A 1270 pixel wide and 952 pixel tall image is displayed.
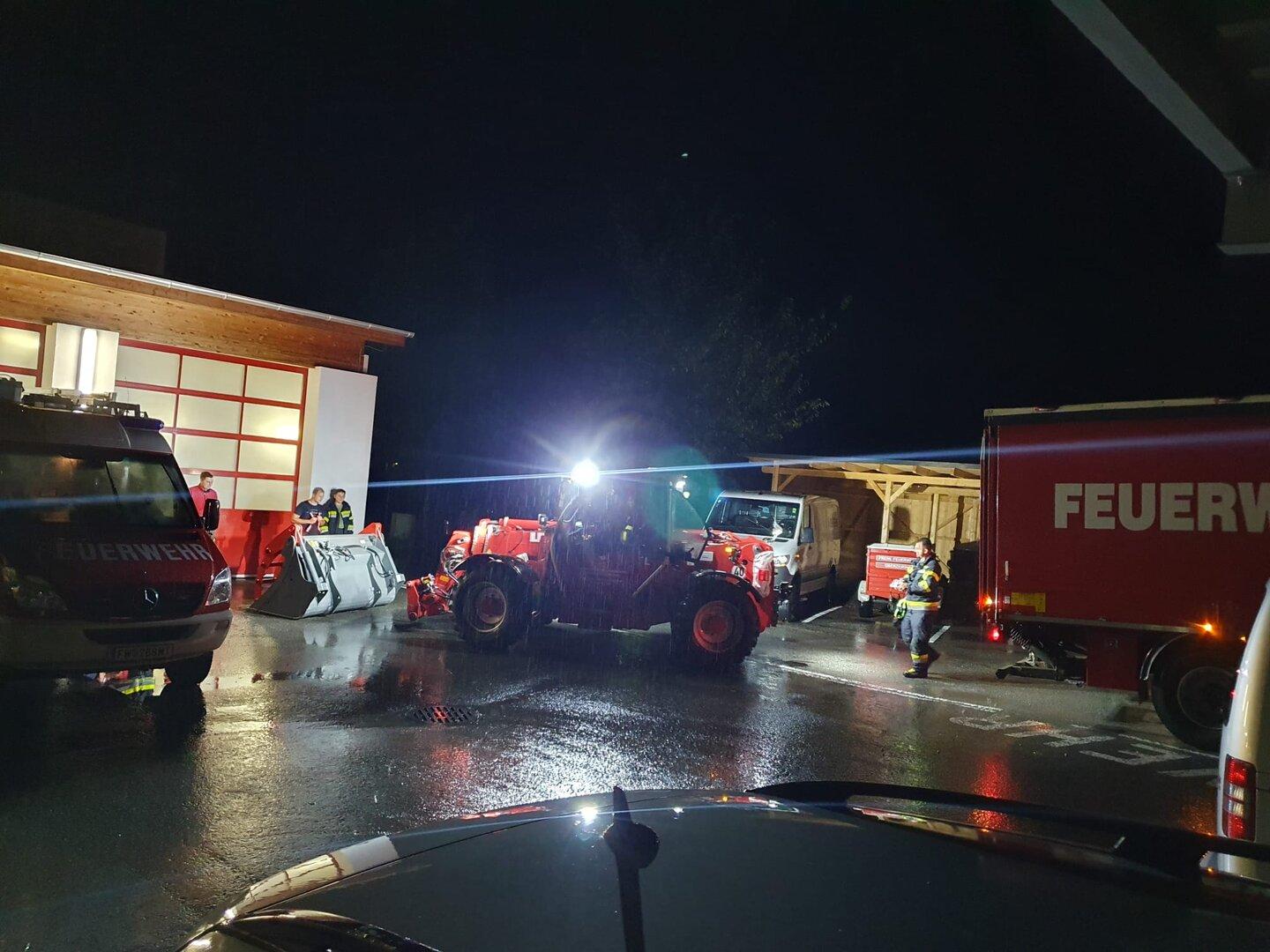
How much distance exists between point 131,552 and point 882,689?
294 inches

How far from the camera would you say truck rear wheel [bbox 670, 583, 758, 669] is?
35.6ft

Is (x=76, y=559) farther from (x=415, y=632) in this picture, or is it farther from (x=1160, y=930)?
(x=1160, y=930)

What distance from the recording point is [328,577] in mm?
12953

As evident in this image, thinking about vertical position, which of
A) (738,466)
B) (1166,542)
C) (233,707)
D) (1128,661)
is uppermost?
(738,466)

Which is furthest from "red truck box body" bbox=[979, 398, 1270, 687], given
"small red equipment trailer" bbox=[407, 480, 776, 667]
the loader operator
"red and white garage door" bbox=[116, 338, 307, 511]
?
"red and white garage door" bbox=[116, 338, 307, 511]

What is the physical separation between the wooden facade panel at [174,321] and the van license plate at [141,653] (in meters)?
9.03

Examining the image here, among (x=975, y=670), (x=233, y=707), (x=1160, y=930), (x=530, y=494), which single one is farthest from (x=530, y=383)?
(x=1160, y=930)

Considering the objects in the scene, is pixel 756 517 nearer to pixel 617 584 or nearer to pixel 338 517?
pixel 617 584

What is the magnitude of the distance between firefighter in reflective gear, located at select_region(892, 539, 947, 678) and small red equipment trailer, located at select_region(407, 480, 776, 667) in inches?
67.2

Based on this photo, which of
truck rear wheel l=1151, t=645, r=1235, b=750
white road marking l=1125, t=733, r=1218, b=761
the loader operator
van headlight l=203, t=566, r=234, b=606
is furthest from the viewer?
the loader operator

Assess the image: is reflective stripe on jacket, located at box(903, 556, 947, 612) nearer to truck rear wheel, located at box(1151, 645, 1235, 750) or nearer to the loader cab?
truck rear wheel, located at box(1151, 645, 1235, 750)

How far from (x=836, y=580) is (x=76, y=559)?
15687 mm

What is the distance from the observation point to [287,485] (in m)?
17.7

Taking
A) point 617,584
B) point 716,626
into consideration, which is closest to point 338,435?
point 617,584
